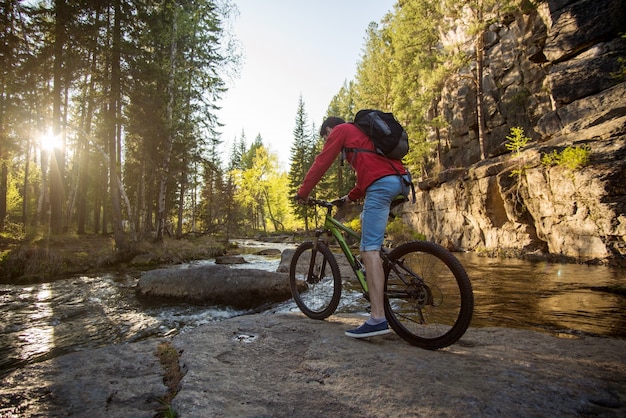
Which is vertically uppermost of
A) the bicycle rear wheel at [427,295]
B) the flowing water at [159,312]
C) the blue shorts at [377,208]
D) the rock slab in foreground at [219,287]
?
the blue shorts at [377,208]

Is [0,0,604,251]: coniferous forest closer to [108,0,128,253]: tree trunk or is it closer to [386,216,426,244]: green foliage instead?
[108,0,128,253]: tree trunk

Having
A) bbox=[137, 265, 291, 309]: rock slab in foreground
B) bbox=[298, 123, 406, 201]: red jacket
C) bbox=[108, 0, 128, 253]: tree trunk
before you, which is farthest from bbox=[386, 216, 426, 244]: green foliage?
bbox=[298, 123, 406, 201]: red jacket

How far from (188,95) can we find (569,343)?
2078cm

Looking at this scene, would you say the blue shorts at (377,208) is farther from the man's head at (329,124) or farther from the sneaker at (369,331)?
the man's head at (329,124)

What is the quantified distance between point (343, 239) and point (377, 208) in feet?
2.67

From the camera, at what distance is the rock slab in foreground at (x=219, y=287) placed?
556 centimetres

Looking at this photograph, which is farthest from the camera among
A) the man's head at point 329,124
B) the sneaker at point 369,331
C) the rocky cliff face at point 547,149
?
the rocky cliff face at point 547,149

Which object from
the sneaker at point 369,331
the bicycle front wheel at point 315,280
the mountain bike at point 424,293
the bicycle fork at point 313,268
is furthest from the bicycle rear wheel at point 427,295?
the bicycle fork at point 313,268

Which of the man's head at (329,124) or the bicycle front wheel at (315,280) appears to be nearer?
the man's head at (329,124)

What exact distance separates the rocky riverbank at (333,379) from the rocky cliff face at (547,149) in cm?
898

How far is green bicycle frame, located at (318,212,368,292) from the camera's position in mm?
3506

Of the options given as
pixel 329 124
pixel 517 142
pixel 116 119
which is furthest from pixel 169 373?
pixel 517 142

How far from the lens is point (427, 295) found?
299cm

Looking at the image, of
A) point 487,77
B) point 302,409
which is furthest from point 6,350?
point 487,77
